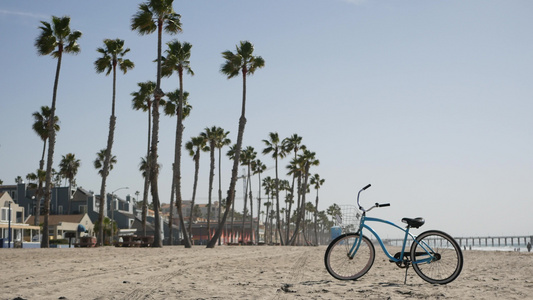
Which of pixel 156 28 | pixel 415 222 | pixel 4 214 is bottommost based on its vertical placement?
pixel 4 214

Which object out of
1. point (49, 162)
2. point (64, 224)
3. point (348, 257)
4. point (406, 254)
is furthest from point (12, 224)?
point (406, 254)

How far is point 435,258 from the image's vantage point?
27.4ft

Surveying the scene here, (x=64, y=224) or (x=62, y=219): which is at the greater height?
(x=62, y=219)

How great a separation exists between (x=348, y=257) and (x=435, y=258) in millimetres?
1386

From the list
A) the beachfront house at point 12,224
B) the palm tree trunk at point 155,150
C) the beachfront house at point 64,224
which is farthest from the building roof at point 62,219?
the palm tree trunk at point 155,150

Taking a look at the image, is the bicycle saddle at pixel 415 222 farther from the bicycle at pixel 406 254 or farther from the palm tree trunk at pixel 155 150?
the palm tree trunk at pixel 155 150

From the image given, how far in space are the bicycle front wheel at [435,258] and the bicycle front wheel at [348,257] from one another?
2.44 feet

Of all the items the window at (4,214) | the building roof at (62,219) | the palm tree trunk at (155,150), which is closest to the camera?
the palm tree trunk at (155,150)

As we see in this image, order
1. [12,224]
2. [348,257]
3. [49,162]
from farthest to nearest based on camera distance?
[12,224] < [49,162] < [348,257]

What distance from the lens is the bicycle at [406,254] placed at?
8.33 m

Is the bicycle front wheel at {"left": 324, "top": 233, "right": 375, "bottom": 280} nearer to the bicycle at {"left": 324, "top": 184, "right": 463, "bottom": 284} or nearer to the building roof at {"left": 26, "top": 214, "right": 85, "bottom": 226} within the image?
the bicycle at {"left": 324, "top": 184, "right": 463, "bottom": 284}

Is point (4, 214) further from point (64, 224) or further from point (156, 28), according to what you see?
point (156, 28)

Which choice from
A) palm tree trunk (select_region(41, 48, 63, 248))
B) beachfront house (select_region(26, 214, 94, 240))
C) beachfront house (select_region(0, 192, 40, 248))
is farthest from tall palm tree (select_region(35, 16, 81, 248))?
beachfront house (select_region(26, 214, 94, 240))

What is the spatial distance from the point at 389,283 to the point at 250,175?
252 ft
